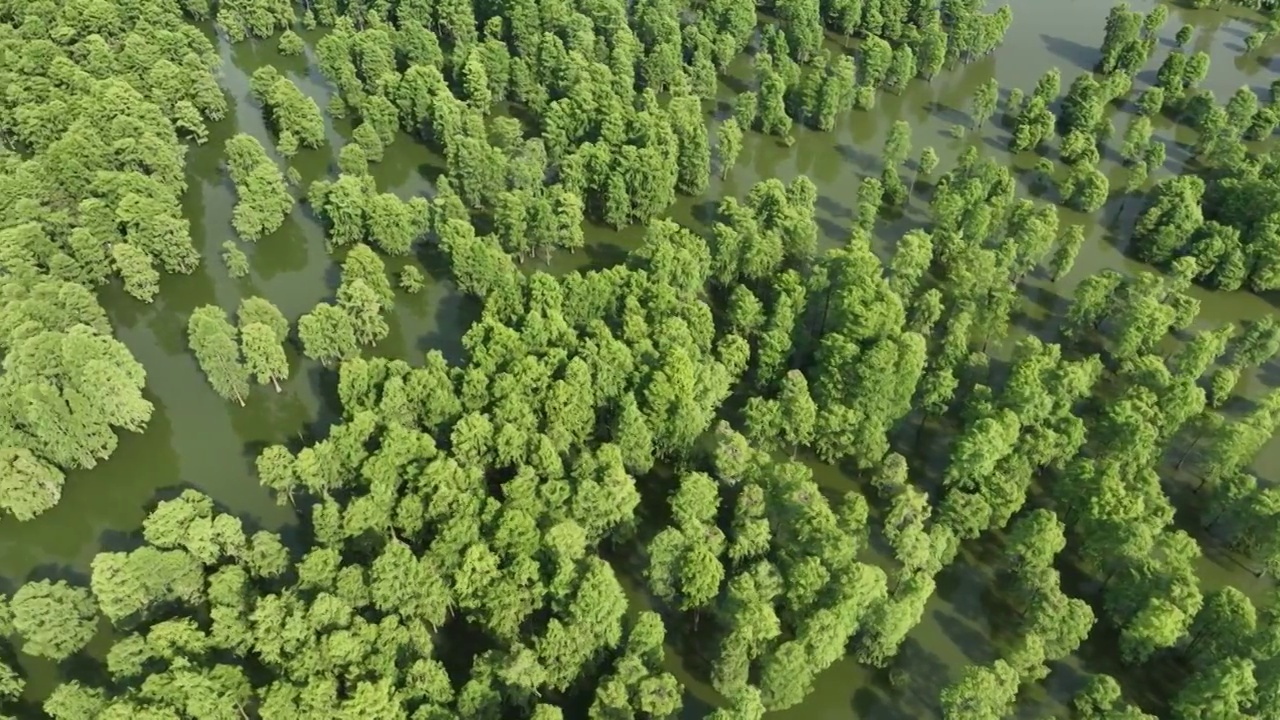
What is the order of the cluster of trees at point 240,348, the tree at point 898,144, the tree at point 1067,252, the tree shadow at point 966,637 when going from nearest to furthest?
the tree shadow at point 966,637 < the cluster of trees at point 240,348 < the tree at point 1067,252 < the tree at point 898,144

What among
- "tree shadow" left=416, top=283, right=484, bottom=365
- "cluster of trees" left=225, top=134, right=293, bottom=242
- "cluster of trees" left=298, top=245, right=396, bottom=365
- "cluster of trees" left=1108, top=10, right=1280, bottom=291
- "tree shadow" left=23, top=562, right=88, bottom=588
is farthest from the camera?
"cluster of trees" left=225, top=134, right=293, bottom=242

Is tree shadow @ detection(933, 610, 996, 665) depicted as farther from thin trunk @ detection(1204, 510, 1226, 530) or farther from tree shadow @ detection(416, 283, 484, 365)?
tree shadow @ detection(416, 283, 484, 365)

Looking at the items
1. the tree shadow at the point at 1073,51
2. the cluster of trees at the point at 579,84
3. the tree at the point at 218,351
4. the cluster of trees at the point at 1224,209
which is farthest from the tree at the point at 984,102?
the tree at the point at 218,351

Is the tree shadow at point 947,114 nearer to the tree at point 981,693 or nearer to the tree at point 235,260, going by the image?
the tree at point 981,693

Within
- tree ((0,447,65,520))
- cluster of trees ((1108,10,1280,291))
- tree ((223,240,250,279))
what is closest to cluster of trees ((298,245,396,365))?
tree ((223,240,250,279))

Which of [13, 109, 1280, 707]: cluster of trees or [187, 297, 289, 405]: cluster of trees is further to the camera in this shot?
[187, 297, 289, 405]: cluster of trees

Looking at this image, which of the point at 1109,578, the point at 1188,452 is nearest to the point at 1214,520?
the point at 1188,452

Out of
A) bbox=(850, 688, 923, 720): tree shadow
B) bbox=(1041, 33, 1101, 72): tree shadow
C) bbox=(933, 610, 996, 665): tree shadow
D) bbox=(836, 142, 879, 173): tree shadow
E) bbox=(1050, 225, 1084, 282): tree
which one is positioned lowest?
bbox=(850, 688, 923, 720): tree shadow

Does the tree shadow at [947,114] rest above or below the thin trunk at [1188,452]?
above
